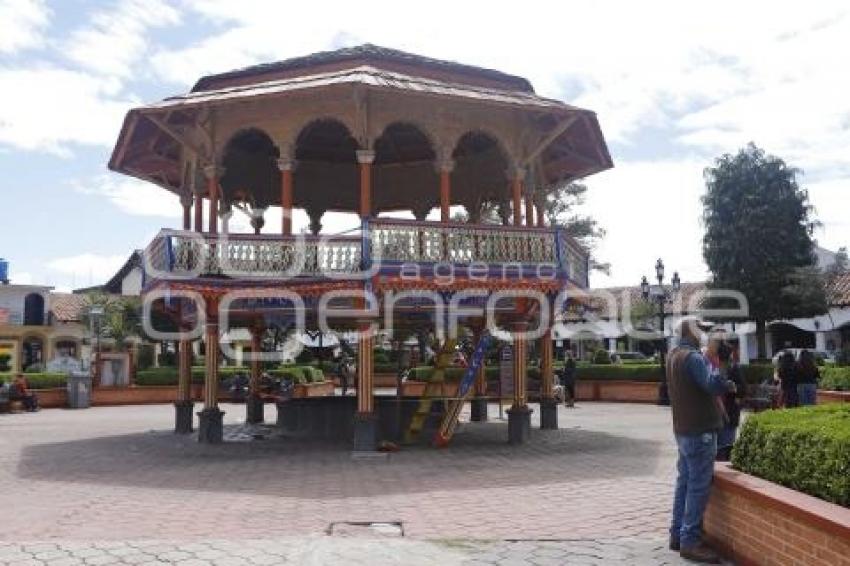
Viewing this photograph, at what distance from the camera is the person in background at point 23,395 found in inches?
1059

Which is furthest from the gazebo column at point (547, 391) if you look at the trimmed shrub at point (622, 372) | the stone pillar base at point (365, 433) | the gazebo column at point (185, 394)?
the trimmed shrub at point (622, 372)

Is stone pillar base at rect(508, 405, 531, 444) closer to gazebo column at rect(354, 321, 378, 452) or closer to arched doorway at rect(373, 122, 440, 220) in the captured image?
gazebo column at rect(354, 321, 378, 452)

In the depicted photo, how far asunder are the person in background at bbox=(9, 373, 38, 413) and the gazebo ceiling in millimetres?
11959

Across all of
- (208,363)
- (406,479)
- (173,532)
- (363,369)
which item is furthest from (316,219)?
(173,532)

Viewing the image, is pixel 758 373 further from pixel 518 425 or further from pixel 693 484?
pixel 693 484

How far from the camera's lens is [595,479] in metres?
10.6

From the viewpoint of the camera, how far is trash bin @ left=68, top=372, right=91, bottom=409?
93.9 feet

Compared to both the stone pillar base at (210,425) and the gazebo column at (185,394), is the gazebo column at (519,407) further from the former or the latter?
the gazebo column at (185,394)

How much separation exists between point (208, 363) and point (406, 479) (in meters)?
5.90

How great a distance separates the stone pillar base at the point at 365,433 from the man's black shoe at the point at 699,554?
7724mm

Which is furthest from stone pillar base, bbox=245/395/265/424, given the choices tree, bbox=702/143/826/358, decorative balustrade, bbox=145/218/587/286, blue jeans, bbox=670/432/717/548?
tree, bbox=702/143/826/358

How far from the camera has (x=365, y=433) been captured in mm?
13648

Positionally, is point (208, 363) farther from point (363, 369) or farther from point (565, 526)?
point (565, 526)

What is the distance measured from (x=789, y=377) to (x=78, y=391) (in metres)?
22.8
